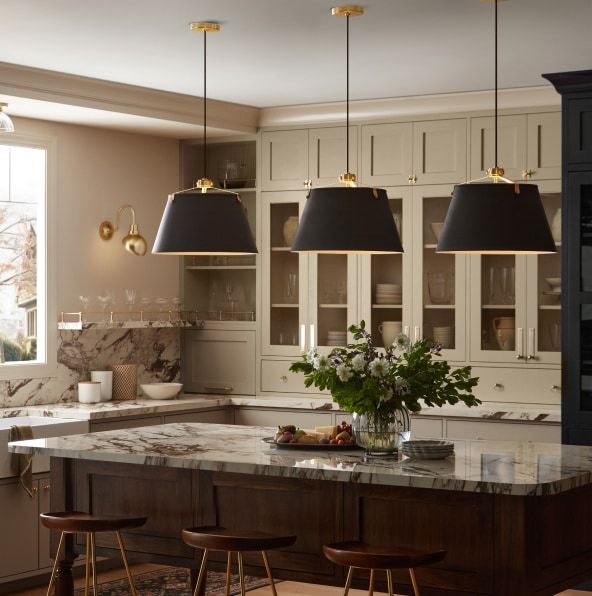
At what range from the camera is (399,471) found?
A: 3.87 m

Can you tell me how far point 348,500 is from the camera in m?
4.02

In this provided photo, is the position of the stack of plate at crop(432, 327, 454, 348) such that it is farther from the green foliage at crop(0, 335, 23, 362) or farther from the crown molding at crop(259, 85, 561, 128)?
the green foliage at crop(0, 335, 23, 362)

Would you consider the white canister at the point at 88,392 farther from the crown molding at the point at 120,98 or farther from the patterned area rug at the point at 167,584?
the crown molding at the point at 120,98

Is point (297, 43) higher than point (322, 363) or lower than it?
higher

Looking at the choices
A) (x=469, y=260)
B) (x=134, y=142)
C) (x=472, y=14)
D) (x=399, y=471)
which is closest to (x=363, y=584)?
(x=399, y=471)

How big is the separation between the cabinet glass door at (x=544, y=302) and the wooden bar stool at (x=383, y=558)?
9.43 ft

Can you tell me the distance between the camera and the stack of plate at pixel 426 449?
13.7 feet

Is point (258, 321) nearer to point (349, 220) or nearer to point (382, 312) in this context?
point (382, 312)

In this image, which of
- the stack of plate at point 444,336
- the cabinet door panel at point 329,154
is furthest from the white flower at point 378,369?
the cabinet door panel at point 329,154

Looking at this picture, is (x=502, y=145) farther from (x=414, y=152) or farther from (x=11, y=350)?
(x=11, y=350)

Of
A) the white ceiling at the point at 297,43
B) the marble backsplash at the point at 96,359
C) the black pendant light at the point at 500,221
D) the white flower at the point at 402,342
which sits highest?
the white ceiling at the point at 297,43

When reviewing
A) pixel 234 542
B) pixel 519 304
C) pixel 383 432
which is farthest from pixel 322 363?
pixel 519 304

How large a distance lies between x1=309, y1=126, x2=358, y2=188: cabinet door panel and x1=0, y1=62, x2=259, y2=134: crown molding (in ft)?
1.39

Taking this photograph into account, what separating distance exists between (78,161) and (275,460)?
3.26m
